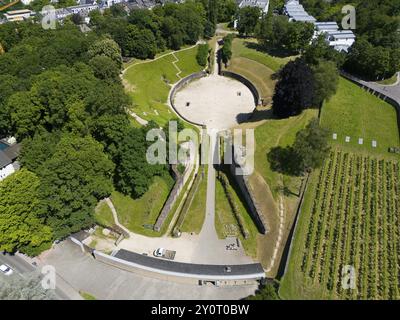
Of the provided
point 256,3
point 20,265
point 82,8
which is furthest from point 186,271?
point 82,8

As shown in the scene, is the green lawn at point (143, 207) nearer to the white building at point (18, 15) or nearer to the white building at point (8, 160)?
the white building at point (8, 160)

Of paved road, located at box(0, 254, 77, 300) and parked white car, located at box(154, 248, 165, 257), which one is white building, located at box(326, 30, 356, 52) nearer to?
parked white car, located at box(154, 248, 165, 257)

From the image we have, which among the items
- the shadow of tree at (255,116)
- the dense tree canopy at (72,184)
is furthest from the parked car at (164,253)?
the shadow of tree at (255,116)

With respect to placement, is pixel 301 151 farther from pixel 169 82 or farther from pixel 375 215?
pixel 169 82

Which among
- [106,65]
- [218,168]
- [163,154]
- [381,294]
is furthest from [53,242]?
[381,294]

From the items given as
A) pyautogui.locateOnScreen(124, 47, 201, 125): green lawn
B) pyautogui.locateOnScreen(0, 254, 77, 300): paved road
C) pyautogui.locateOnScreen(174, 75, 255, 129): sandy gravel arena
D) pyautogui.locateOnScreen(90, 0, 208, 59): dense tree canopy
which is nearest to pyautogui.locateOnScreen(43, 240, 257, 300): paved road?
pyautogui.locateOnScreen(0, 254, 77, 300): paved road
